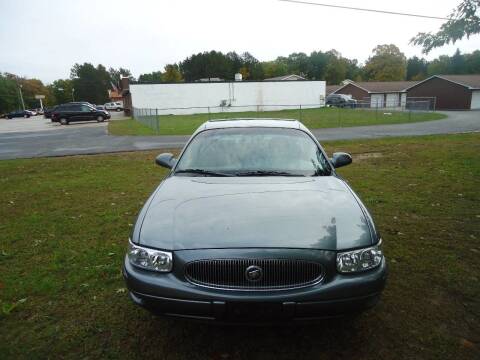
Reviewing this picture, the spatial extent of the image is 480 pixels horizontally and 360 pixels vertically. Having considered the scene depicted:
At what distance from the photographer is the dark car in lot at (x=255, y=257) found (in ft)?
7.54

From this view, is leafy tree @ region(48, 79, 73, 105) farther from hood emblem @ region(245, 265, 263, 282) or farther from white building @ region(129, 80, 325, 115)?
hood emblem @ region(245, 265, 263, 282)

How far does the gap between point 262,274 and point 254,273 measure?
5cm

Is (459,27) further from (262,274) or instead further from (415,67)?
(415,67)

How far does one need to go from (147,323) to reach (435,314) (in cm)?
233

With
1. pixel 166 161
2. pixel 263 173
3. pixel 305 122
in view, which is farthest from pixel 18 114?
pixel 263 173

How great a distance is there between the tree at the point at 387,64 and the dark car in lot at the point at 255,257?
8935 cm

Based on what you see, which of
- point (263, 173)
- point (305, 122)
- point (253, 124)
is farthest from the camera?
point (305, 122)

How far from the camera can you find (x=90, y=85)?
105438mm

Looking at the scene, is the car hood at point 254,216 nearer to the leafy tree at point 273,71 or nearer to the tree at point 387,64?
the tree at point 387,64

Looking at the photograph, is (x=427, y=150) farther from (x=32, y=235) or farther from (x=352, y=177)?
(x=32, y=235)

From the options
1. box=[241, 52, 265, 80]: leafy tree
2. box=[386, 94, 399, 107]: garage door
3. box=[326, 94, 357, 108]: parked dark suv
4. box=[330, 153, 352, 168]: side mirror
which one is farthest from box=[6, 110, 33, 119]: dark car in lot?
box=[330, 153, 352, 168]: side mirror

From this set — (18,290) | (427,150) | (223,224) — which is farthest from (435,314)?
(427,150)

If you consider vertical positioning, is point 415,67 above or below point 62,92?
above

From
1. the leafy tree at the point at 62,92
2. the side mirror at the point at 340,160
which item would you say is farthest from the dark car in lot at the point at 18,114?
the side mirror at the point at 340,160
